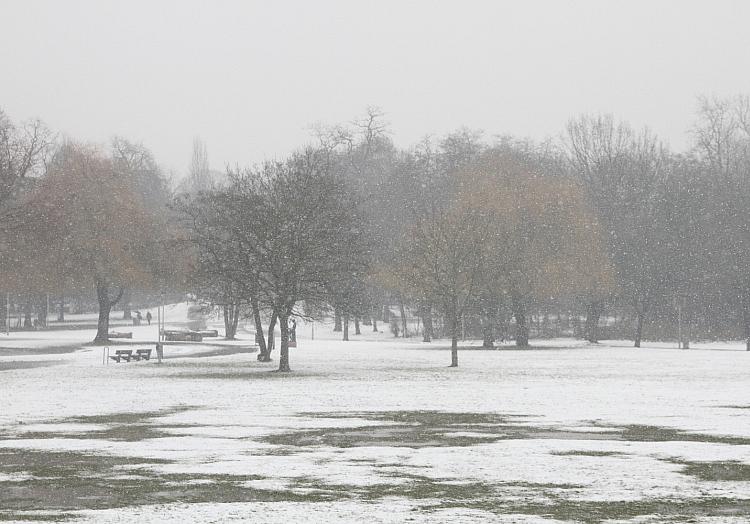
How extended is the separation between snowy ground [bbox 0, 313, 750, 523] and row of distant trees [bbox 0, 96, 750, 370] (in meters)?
6.53

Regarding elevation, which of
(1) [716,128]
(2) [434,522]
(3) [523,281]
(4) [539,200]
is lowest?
(2) [434,522]

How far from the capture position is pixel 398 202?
97.9m

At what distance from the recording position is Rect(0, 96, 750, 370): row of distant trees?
4997cm

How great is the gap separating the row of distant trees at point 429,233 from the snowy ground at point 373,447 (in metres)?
6.53

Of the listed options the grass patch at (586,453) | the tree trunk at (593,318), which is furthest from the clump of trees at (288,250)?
the tree trunk at (593,318)

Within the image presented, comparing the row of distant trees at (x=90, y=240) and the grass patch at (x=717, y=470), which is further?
the row of distant trees at (x=90, y=240)

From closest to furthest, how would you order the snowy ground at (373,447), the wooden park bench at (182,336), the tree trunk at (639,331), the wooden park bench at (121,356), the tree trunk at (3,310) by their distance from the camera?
the snowy ground at (373,447), the wooden park bench at (121,356), the tree trunk at (639,331), the wooden park bench at (182,336), the tree trunk at (3,310)

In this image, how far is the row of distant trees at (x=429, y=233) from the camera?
50.0 m

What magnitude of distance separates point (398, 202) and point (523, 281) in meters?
28.1

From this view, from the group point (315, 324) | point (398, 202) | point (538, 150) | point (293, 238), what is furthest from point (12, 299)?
point (293, 238)

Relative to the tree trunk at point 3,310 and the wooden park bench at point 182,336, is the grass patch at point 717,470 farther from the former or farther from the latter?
the tree trunk at point 3,310

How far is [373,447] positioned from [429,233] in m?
38.5

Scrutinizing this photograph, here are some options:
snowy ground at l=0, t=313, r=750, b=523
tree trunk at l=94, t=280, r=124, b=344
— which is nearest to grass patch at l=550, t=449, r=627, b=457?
snowy ground at l=0, t=313, r=750, b=523

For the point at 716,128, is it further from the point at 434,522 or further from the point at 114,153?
the point at 434,522
